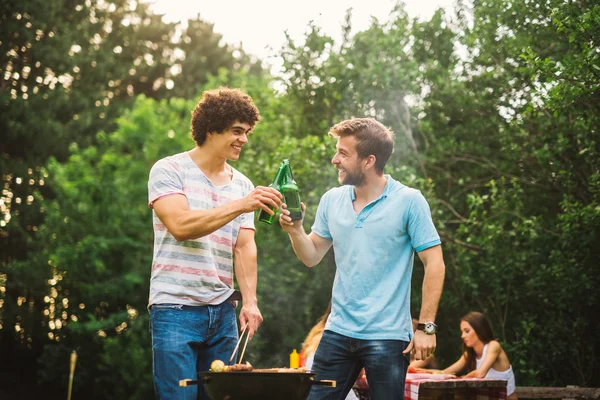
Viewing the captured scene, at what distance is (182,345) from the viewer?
9.34 ft

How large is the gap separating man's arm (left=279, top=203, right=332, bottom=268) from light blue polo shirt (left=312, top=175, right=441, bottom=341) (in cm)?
20

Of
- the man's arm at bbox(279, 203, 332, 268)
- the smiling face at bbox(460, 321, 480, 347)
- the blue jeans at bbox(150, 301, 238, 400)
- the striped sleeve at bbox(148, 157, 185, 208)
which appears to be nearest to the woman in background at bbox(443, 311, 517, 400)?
the smiling face at bbox(460, 321, 480, 347)

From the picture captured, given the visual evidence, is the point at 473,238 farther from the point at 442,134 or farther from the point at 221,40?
the point at 221,40

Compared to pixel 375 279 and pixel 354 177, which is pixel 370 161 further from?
pixel 375 279

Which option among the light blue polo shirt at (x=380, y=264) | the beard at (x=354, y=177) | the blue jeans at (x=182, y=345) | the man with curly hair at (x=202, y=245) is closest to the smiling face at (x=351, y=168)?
the beard at (x=354, y=177)

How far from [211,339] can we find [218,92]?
107 centimetres

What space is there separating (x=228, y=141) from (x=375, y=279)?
2.81 feet

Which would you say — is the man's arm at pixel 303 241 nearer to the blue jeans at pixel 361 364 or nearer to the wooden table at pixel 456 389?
the blue jeans at pixel 361 364

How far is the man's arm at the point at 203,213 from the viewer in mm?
2820

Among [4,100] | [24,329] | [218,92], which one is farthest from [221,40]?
[218,92]

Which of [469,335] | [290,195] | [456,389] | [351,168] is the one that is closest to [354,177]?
[351,168]

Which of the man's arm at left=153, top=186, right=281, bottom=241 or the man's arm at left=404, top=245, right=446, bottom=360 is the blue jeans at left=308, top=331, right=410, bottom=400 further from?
the man's arm at left=153, top=186, right=281, bottom=241

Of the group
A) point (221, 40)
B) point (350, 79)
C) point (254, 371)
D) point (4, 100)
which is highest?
point (221, 40)

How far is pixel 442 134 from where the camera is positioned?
827 centimetres
